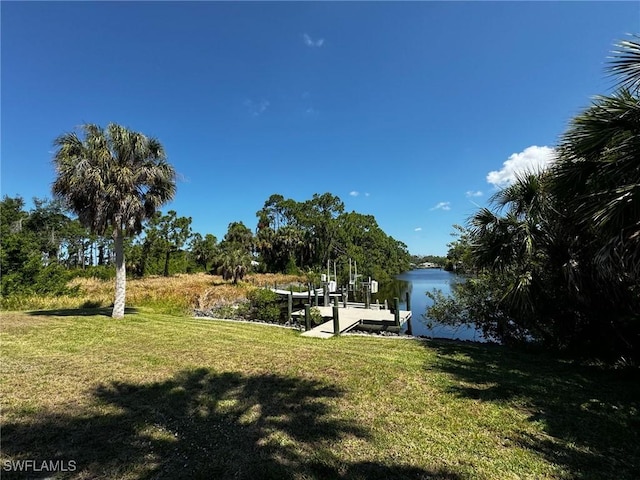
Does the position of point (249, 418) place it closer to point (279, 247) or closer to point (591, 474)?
point (591, 474)

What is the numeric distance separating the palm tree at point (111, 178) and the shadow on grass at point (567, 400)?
928 centimetres

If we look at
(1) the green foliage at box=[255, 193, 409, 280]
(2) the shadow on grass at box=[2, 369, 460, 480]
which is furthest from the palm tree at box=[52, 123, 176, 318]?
(1) the green foliage at box=[255, 193, 409, 280]

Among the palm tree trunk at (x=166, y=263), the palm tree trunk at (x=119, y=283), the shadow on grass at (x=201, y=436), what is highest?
the palm tree trunk at (x=166, y=263)

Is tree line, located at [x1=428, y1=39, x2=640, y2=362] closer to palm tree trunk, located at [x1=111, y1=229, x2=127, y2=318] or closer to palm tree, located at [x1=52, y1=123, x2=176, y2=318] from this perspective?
palm tree, located at [x1=52, y1=123, x2=176, y2=318]

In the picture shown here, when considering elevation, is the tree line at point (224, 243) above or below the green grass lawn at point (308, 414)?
above

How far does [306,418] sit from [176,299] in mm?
13519

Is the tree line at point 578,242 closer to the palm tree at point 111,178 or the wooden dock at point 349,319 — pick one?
the wooden dock at point 349,319

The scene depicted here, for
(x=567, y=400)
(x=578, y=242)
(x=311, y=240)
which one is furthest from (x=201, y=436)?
(x=311, y=240)

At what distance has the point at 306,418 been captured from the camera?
146 inches

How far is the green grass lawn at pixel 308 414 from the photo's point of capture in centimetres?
286

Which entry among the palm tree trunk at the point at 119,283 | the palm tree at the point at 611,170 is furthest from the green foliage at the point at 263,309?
the palm tree at the point at 611,170

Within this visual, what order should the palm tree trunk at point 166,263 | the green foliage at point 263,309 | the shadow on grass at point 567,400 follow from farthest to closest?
the palm tree trunk at point 166,263 < the green foliage at point 263,309 < the shadow on grass at point 567,400

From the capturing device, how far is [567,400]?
174 inches

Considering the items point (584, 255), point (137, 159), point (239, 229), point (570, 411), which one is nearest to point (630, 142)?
point (584, 255)
